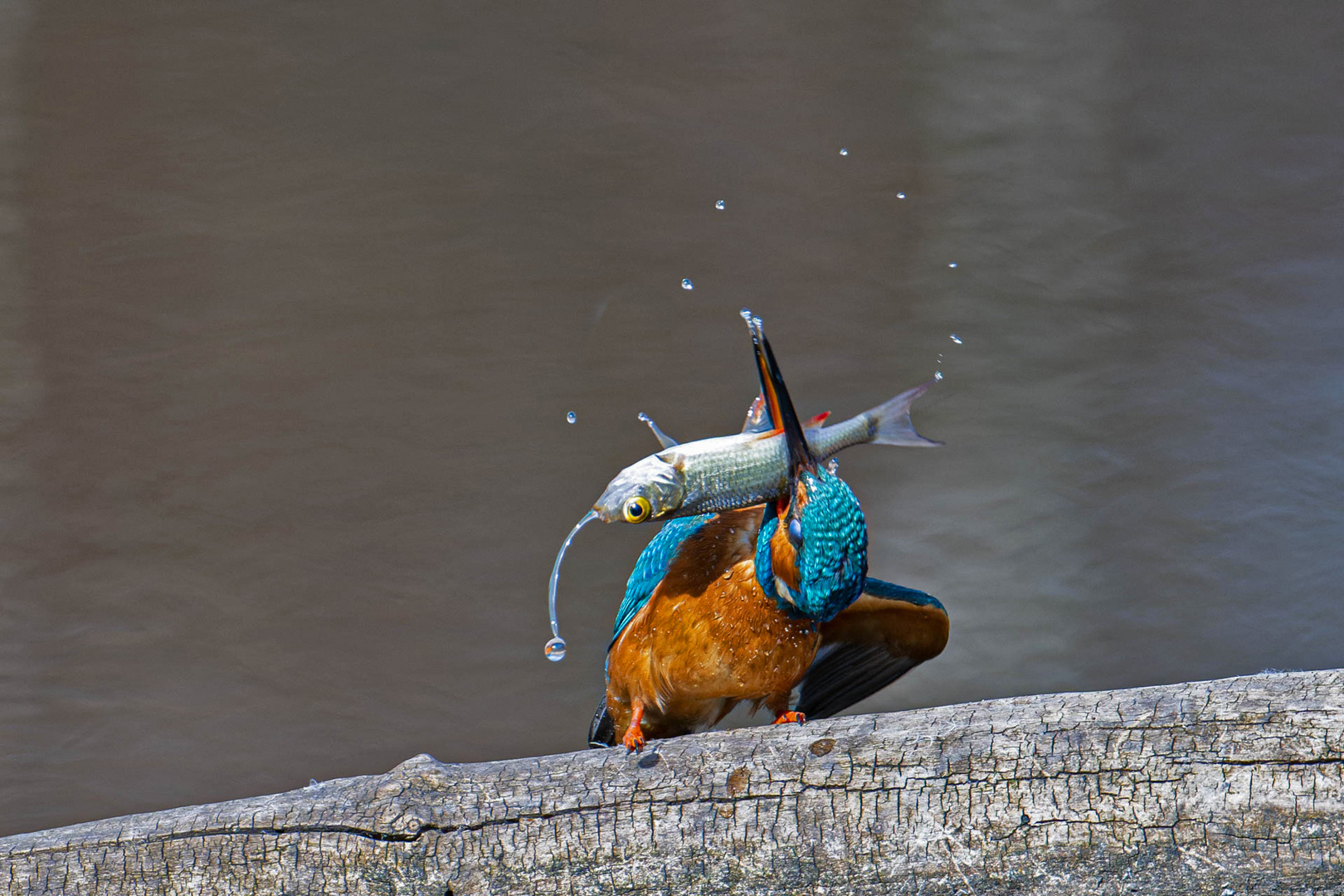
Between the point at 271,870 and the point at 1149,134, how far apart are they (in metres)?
1.96

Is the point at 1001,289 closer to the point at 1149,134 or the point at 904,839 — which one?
the point at 1149,134

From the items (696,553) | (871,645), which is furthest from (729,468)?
(871,645)

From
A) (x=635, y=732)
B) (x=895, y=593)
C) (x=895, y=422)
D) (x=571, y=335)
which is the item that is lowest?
(x=635, y=732)

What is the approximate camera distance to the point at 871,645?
→ 48.6 inches

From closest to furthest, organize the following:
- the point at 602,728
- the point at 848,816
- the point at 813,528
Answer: the point at 848,816 < the point at 813,528 < the point at 602,728

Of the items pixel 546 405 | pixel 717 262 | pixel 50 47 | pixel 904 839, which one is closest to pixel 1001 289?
pixel 717 262

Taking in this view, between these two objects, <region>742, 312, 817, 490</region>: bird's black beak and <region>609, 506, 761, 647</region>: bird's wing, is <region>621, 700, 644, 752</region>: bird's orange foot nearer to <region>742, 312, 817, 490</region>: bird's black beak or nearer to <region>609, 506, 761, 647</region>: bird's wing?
<region>609, 506, 761, 647</region>: bird's wing

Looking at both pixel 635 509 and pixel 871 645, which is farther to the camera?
→ pixel 871 645

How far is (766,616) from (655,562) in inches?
7.0

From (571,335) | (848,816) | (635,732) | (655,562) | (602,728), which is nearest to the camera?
(848,816)

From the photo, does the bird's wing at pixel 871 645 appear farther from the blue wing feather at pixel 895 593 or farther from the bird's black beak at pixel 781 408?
the bird's black beak at pixel 781 408

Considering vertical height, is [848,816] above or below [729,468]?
below

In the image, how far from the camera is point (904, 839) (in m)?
0.83

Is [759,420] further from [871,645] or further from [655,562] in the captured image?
[871,645]
